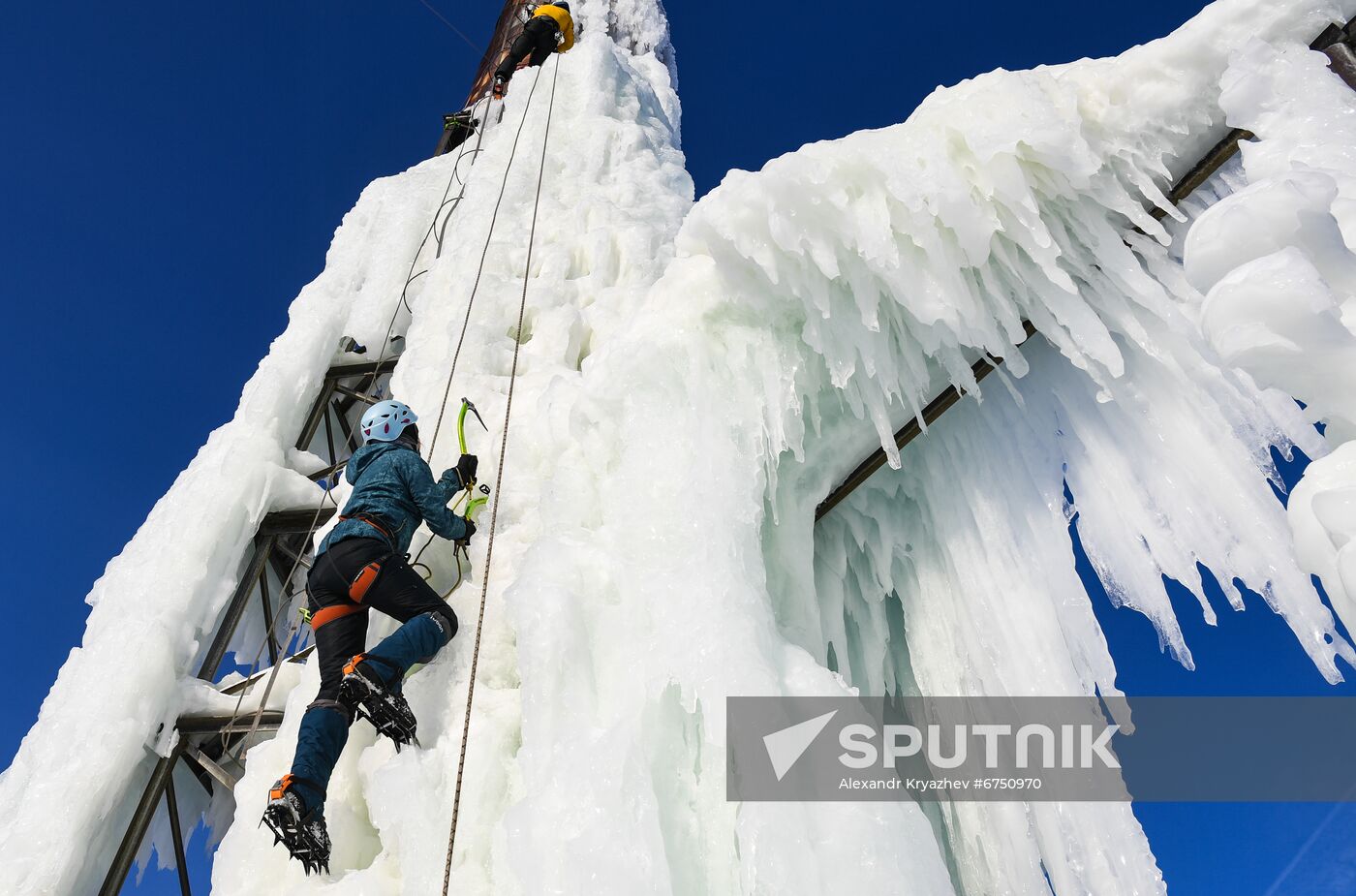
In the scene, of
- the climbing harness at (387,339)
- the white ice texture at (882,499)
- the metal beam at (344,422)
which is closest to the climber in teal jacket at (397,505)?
the white ice texture at (882,499)

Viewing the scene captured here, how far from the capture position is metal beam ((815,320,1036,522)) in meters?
3.35

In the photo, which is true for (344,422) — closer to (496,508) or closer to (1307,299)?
(496,508)

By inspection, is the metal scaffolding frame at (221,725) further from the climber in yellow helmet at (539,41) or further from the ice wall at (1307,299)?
the climber in yellow helmet at (539,41)

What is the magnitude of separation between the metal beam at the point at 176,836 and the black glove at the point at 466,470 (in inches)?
95.7

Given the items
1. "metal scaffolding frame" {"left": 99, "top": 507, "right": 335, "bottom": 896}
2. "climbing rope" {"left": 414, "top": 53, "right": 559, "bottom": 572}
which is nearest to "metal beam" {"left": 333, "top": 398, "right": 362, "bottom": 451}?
"metal scaffolding frame" {"left": 99, "top": 507, "right": 335, "bottom": 896}

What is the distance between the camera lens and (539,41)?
10.2 m

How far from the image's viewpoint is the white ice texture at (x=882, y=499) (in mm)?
2104

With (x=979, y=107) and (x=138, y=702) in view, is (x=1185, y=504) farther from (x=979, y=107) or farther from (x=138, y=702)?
(x=138, y=702)

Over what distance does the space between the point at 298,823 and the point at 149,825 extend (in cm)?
257

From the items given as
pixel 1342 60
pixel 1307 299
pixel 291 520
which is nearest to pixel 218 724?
pixel 291 520

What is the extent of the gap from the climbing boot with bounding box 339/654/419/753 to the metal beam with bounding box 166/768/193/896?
2.41 meters

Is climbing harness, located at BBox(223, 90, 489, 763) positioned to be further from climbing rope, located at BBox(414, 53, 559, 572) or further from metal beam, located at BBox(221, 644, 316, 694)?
Answer: climbing rope, located at BBox(414, 53, 559, 572)

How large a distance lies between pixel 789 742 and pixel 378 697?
144 cm

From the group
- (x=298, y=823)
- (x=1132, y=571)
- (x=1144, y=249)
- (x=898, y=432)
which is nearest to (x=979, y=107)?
(x=1144, y=249)
